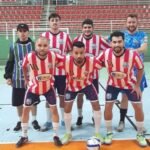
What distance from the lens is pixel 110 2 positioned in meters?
16.8

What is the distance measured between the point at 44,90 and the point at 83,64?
1.84 feet

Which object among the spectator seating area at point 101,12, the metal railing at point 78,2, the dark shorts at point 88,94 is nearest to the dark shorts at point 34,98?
the dark shorts at point 88,94

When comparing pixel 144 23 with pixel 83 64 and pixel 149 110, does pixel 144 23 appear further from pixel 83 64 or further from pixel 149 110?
pixel 83 64

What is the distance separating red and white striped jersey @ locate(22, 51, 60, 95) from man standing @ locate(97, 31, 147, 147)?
58 cm

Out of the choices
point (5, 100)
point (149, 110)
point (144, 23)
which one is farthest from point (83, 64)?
point (144, 23)

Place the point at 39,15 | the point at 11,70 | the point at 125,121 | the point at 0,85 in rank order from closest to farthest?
the point at 11,70, the point at 125,121, the point at 0,85, the point at 39,15

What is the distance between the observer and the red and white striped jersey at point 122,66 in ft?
12.6

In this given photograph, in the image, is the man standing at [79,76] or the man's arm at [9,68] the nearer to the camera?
the man standing at [79,76]

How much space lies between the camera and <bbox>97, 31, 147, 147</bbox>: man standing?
3.85m

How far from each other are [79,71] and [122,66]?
511 mm

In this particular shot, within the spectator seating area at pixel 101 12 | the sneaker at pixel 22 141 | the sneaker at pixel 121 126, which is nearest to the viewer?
the sneaker at pixel 22 141

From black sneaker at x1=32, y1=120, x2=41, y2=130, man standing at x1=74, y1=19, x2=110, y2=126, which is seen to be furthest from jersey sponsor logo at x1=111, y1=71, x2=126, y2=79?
black sneaker at x1=32, y1=120, x2=41, y2=130

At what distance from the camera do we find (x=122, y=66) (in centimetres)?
387

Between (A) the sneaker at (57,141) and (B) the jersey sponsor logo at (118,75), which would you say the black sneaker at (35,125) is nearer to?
(A) the sneaker at (57,141)
